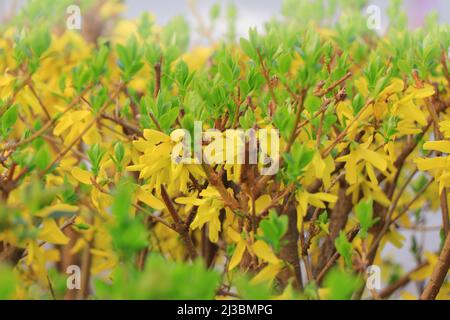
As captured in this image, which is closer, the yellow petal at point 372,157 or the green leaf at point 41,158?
the green leaf at point 41,158

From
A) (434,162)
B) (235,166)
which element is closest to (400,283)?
(434,162)

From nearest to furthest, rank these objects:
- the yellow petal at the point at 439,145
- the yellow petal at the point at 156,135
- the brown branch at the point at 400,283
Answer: the yellow petal at the point at 156,135, the yellow petal at the point at 439,145, the brown branch at the point at 400,283

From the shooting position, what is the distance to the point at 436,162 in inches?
55.6

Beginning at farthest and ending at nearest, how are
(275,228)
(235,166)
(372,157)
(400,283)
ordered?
(400,283), (372,157), (235,166), (275,228)

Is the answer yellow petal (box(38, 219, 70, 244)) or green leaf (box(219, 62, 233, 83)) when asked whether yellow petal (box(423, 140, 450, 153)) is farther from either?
yellow petal (box(38, 219, 70, 244))

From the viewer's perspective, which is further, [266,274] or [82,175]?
[82,175]

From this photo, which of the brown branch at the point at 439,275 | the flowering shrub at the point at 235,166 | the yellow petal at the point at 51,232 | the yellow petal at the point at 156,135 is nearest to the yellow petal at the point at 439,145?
the flowering shrub at the point at 235,166

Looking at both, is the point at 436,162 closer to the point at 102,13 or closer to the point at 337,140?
the point at 337,140


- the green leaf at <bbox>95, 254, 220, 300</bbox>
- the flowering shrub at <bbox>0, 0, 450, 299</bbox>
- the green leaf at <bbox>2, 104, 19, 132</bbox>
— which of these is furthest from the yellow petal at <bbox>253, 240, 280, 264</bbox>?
the green leaf at <bbox>2, 104, 19, 132</bbox>

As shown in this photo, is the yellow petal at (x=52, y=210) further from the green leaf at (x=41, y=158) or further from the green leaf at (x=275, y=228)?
the green leaf at (x=275, y=228)

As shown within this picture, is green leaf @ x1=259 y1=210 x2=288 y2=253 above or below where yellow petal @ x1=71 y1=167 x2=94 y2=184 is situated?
below

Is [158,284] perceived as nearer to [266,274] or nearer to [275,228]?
[275,228]

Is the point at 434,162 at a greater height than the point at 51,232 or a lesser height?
greater

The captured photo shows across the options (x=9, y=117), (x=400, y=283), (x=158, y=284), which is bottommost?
(x=400, y=283)
